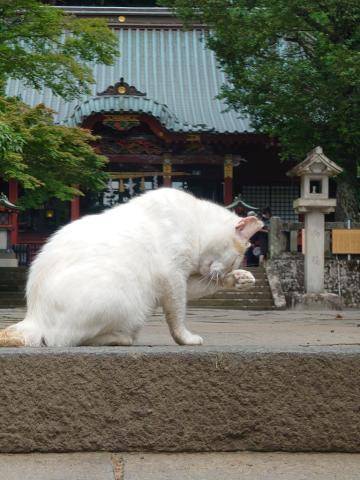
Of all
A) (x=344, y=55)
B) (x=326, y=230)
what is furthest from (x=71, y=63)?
(x=326, y=230)

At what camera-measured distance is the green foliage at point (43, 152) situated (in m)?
11.5

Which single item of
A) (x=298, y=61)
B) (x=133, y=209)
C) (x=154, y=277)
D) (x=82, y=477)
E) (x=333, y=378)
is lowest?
(x=82, y=477)

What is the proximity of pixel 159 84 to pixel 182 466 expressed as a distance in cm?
2067

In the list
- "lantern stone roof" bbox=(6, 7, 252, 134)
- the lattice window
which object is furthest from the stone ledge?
the lattice window

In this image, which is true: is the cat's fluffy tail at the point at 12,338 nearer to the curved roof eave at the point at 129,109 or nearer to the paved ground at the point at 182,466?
the paved ground at the point at 182,466

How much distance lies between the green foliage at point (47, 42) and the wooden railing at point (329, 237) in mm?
4946

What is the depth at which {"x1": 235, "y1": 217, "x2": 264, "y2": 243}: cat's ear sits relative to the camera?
4203 mm

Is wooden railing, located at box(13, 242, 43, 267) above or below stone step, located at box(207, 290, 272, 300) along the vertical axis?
above

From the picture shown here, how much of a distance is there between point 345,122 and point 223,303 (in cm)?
414

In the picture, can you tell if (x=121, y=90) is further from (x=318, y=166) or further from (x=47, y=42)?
(x=318, y=166)

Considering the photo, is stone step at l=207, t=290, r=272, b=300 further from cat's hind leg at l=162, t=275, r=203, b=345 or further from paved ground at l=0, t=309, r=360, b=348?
cat's hind leg at l=162, t=275, r=203, b=345

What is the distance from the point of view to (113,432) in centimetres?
343

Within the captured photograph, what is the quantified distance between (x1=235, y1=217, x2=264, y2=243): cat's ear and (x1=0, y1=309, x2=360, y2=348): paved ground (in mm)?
885

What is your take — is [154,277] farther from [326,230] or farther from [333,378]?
[326,230]
